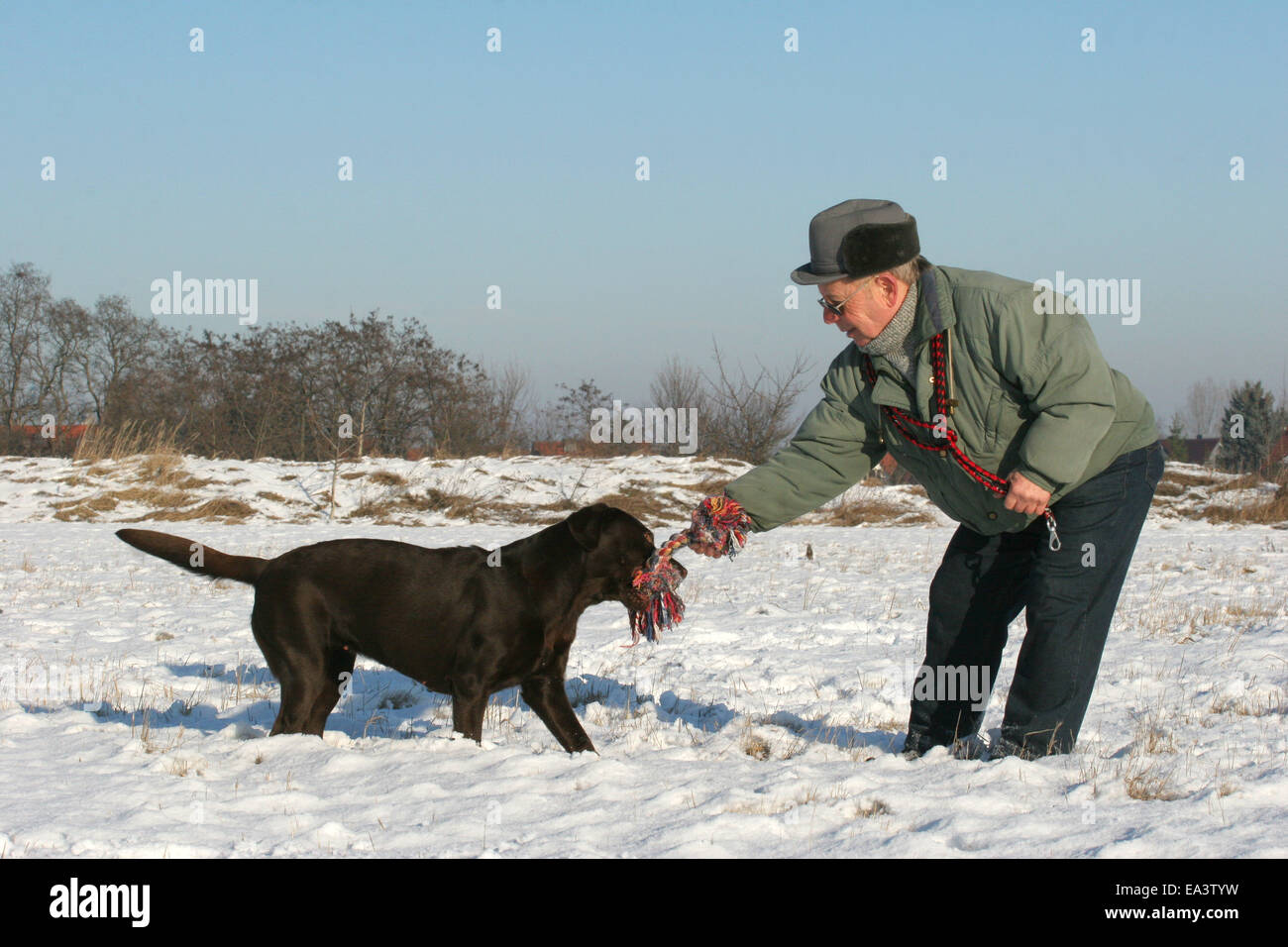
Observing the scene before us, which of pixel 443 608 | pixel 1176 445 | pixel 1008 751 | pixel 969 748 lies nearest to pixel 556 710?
pixel 443 608

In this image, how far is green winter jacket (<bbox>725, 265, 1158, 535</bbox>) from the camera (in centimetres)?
340

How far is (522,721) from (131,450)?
59.1 ft

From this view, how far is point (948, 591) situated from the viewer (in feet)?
13.6

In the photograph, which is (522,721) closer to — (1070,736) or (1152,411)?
(1070,736)

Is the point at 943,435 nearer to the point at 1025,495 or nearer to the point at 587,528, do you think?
the point at 1025,495

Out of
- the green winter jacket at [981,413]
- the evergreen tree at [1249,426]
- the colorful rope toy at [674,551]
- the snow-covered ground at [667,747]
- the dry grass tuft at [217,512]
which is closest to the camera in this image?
the snow-covered ground at [667,747]

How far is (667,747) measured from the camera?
14.1 feet

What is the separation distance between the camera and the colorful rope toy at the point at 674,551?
4082 mm

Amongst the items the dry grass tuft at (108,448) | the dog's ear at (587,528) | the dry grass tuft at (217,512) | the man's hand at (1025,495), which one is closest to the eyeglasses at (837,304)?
the man's hand at (1025,495)

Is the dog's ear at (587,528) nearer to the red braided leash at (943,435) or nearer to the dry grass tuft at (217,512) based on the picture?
the red braided leash at (943,435)

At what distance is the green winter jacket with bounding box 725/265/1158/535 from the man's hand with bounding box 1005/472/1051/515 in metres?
0.03

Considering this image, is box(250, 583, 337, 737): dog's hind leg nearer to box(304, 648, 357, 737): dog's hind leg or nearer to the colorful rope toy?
box(304, 648, 357, 737): dog's hind leg

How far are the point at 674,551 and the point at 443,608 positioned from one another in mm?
1023
